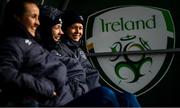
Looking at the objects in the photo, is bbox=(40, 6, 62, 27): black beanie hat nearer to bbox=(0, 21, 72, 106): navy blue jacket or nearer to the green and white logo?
bbox=(0, 21, 72, 106): navy blue jacket

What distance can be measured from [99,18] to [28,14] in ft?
9.07

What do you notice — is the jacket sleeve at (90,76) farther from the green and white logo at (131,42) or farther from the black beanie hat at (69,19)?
the green and white logo at (131,42)

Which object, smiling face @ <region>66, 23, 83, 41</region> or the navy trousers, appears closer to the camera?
the navy trousers

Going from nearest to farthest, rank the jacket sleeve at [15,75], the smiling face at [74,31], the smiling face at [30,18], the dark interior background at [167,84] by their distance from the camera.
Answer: the jacket sleeve at [15,75]
the smiling face at [30,18]
the smiling face at [74,31]
the dark interior background at [167,84]

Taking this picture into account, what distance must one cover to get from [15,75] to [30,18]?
0.38 meters

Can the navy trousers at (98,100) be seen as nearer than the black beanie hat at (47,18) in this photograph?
Yes

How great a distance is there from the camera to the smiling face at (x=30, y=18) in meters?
2.82

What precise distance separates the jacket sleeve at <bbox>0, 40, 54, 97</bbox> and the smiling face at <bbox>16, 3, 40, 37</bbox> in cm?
20

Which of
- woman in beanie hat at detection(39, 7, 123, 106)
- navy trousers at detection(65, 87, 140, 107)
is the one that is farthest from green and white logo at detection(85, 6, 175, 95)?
navy trousers at detection(65, 87, 140, 107)

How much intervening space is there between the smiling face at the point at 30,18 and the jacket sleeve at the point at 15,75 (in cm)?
20

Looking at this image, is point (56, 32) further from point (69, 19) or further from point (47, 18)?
point (69, 19)

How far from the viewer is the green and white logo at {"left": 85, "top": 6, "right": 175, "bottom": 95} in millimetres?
5332

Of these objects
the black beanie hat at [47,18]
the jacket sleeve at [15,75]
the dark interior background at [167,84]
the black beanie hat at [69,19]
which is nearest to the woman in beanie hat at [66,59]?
the black beanie hat at [47,18]

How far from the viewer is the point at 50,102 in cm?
281
